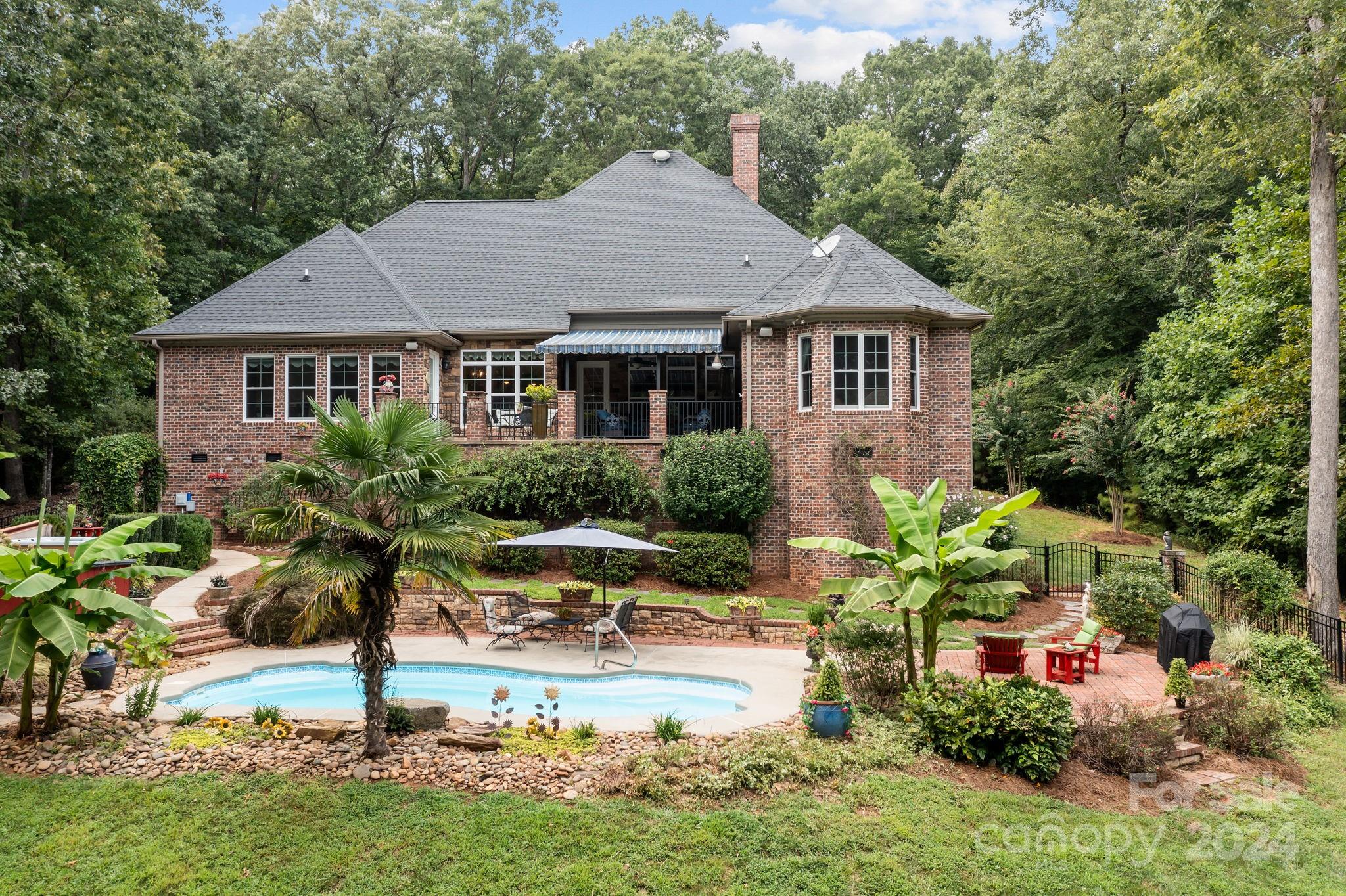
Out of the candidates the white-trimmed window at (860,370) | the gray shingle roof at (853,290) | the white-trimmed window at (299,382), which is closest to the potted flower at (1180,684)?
the white-trimmed window at (860,370)

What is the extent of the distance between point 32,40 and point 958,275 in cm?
3394

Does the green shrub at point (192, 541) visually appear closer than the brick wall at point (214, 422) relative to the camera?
Yes

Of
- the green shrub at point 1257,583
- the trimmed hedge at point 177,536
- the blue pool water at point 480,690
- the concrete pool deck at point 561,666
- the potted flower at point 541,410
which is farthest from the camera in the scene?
the potted flower at point 541,410

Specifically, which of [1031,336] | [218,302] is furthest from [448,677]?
[1031,336]

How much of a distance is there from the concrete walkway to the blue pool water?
7.72 feet

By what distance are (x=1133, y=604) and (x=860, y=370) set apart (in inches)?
301

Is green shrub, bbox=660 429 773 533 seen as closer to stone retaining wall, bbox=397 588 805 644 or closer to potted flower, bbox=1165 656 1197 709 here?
stone retaining wall, bbox=397 588 805 644

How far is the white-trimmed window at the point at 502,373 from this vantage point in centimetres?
2361

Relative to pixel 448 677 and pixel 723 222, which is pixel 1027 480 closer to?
pixel 723 222

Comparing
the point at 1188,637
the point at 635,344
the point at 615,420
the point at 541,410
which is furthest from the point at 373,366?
the point at 1188,637

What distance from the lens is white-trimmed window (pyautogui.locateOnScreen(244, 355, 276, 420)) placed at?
72.2 feet

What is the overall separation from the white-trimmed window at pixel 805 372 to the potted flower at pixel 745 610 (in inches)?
230

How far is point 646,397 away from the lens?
2562cm

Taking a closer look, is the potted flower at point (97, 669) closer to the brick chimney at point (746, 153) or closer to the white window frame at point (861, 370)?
the white window frame at point (861, 370)
